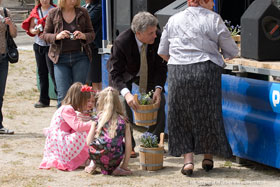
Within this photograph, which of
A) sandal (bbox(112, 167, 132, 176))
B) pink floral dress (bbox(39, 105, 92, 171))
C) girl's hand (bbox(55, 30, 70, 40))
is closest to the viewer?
sandal (bbox(112, 167, 132, 176))

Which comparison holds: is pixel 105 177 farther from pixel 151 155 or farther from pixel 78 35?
pixel 78 35

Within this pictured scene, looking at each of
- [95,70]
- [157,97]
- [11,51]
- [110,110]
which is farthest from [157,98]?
[95,70]

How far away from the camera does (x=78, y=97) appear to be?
246 inches

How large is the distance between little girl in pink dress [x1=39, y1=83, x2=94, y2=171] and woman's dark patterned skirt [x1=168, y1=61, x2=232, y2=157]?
2.77ft

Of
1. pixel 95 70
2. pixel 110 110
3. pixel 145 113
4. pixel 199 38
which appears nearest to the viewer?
pixel 199 38

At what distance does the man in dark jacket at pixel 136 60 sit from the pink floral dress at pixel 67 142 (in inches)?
19.4

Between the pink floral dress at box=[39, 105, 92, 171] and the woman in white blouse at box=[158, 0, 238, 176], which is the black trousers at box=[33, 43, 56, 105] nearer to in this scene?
the pink floral dress at box=[39, 105, 92, 171]

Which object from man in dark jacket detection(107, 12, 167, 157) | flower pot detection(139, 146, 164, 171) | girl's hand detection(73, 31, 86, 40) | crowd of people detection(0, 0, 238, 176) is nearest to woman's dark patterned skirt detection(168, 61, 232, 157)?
crowd of people detection(0, 0, 238, 176)

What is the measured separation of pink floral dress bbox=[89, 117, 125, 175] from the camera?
569cm

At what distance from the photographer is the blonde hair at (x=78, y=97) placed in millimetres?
6230

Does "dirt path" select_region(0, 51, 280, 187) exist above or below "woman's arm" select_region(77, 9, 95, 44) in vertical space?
below

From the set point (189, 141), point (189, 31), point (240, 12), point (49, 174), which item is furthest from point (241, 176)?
point (240, 12)

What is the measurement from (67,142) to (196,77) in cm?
138

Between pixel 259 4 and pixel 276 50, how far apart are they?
0.44 metres
